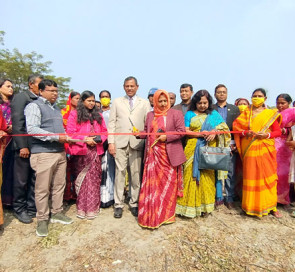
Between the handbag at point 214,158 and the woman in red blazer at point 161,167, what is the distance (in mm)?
314

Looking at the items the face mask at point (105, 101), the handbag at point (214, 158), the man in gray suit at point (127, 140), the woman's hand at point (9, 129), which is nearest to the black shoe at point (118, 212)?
the man in gray suit at point (127, 140)

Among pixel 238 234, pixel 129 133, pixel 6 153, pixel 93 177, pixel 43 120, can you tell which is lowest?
pixel 238 234

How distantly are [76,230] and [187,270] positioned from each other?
1.71 metres

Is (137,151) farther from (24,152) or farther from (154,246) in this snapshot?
(24,152)

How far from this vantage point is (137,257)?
100 inches

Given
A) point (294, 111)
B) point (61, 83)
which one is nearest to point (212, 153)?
point (294, 111)

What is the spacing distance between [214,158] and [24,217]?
3130 millimetres

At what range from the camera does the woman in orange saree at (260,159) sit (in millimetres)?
3430

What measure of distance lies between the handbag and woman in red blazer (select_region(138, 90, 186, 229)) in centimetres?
31

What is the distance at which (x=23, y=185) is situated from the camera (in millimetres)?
3428

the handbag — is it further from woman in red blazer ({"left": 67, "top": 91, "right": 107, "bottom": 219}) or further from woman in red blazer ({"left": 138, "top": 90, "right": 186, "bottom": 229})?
woman in red blazer ({"left": 67, "top": 91, "right": 107, "bottom": 219})

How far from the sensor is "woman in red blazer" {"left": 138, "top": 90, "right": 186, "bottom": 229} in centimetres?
316

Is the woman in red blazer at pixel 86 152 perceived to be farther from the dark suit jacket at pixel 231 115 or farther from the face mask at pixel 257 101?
the face mask at pixel 257 101

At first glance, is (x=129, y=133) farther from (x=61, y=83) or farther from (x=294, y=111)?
(x=61, y=83)
